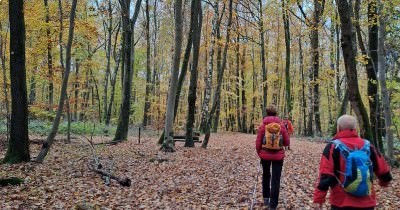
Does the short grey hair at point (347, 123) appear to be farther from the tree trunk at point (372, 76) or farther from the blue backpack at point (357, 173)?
the tree trunk at point (372, 76)

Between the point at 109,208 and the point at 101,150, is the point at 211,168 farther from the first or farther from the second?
the point at 101,150

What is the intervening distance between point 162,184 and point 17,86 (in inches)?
218

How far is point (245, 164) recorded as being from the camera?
12.8 m

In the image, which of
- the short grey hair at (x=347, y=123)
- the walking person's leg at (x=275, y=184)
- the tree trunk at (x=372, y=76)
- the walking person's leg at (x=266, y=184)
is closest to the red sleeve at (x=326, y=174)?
the short grey hair at (x=347, y=123)

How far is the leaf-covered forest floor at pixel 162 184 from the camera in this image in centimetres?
755

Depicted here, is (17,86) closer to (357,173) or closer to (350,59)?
(350,59)

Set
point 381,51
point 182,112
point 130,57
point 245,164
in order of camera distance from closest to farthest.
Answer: point 381,51
point 245,164
point 130,57
point 182,112

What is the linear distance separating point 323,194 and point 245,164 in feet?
29.2

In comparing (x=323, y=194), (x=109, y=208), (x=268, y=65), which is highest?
(x=268, y=65)

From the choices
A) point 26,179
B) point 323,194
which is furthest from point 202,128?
→ point 323,194

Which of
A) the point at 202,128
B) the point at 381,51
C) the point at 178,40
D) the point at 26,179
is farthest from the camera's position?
the point at 202,128

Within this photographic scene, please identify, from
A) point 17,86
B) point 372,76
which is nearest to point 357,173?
point 17,86

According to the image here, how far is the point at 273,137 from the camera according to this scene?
6.78m

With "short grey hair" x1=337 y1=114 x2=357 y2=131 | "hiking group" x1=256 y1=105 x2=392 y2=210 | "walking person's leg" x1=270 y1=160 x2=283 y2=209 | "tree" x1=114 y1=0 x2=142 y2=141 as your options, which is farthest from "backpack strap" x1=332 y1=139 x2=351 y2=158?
"tree" x1=114 y1=0 x2=142 y2=141
